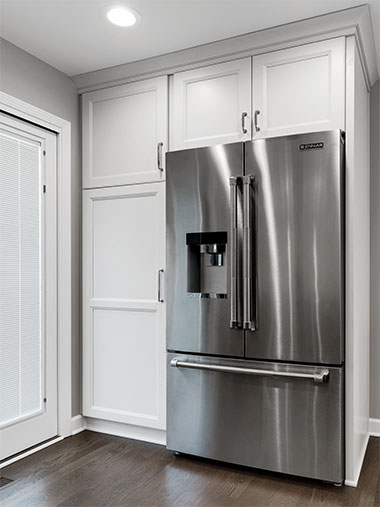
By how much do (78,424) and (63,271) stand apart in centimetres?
107

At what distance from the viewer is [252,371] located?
2.46 m

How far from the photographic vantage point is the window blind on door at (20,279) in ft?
8.84

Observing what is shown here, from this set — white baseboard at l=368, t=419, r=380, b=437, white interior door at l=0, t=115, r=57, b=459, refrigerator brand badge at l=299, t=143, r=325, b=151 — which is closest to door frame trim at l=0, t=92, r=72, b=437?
white interior door at l=0, t=115, r=57, b=459

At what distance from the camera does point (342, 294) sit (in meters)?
2.35

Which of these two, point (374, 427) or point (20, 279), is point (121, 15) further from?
point (374, 427)

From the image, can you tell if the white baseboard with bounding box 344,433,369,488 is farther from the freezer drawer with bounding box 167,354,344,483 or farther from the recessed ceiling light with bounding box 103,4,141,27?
the recessed ceiling light with bounding box 103,4,141,27

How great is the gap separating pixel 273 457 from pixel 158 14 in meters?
2.41

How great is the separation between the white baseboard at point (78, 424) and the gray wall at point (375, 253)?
1.99 meters

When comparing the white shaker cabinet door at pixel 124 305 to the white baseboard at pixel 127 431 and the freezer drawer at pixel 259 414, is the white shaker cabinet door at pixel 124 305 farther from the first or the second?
the freezer drawer at pixel 259 414

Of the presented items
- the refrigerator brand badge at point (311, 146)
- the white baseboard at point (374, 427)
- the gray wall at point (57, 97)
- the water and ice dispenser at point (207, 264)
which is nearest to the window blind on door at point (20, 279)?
the gray wall at point (57, 97)

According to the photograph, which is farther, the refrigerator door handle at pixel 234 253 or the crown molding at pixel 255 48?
the refrigerator door handle at pixel 234 253

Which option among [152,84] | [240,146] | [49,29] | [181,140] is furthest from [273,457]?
[49,29]

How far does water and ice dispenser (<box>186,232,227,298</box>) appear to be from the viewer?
2623 mm

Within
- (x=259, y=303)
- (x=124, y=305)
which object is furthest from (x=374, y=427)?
(x=124, y=305)
